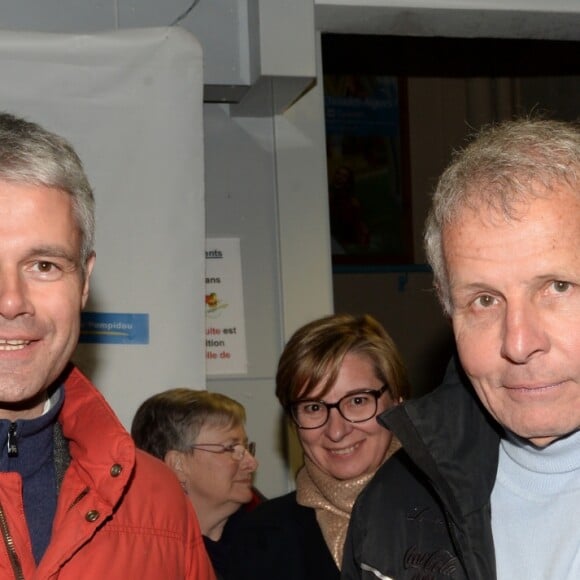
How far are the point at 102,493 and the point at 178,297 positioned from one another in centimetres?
→ 158

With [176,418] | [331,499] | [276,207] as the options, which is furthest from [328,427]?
[276,207]

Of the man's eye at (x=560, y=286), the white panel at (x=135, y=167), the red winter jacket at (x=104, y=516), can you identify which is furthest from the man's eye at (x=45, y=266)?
the white panel at (x=135, y=167)

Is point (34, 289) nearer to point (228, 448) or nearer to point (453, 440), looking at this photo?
point (453, 440)

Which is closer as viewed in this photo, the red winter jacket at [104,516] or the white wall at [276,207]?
the red winter jacket at [104,516]

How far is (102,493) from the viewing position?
1923mm

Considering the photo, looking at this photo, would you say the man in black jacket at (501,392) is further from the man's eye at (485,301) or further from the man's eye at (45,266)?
the man's eye at (45,266)

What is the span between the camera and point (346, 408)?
307 cm

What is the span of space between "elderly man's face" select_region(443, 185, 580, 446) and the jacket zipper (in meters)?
0.82

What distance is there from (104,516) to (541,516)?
0.76 meters

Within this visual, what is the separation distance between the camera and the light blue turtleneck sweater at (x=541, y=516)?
1837 mm

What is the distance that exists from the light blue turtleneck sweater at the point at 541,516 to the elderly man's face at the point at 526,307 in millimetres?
68

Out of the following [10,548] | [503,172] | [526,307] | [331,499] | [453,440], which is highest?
[503,172]

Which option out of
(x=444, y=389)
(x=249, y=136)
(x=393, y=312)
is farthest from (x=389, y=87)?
(x=444, y=389)

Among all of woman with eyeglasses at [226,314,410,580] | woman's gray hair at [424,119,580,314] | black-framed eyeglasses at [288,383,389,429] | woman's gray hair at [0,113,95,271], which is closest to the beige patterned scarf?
woman with eyeglasses at [226,314,410,580]
